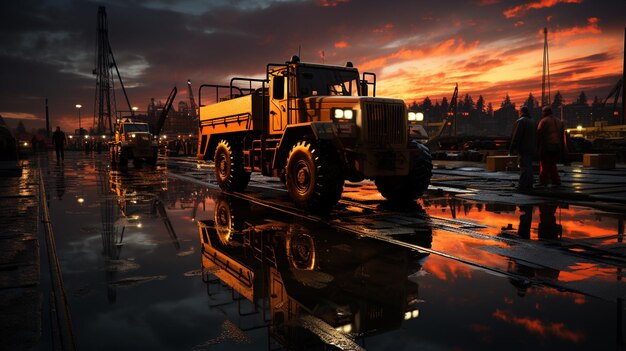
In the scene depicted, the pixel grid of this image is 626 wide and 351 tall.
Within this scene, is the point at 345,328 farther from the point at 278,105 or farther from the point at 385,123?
the point at 278,105

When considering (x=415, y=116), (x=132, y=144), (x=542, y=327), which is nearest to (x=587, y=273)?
(x=542, y=327)

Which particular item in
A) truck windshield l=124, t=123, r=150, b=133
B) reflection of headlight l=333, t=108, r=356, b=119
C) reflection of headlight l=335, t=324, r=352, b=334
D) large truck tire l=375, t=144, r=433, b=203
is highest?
truck windshield l=124, t=123, r=150, b=133

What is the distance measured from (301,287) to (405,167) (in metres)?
5.12

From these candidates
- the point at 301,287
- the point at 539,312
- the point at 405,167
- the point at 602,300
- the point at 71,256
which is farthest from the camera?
the point at 405,167

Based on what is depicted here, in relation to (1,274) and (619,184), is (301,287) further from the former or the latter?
(619,184)

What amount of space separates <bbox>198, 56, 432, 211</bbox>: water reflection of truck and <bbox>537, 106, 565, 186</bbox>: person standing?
4.56m

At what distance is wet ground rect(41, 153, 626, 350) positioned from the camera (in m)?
3.31

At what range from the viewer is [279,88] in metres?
9.84

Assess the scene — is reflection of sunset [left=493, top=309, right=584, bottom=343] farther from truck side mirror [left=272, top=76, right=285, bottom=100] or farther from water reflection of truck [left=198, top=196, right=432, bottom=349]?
truck side mirror [left=272, top=76, right=285, bottom=100]

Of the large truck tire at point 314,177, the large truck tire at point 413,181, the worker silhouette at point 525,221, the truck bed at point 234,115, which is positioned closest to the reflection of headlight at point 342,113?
the large truck tire at point 314,177

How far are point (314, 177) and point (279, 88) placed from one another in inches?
96.6

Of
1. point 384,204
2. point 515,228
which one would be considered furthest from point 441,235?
point 384,204

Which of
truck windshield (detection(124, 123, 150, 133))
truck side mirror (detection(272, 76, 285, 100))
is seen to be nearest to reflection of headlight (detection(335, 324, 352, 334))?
truck side mirror (detection(272, 76, 285, 100))

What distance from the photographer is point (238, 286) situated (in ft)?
14.4
